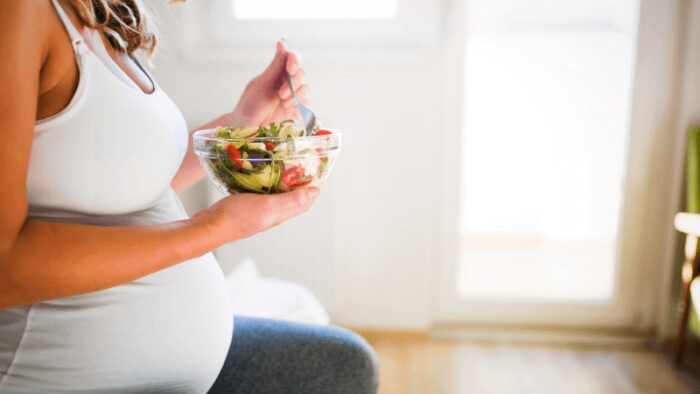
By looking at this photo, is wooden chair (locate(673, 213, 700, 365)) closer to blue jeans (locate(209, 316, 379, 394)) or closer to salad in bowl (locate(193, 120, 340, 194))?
blue jeans (locate(209, 316, 379, 394))

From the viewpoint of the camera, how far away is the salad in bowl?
0.68 m

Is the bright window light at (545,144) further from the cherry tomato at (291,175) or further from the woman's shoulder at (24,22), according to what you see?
the woman's shoulder at (24,22)

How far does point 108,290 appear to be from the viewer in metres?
0.67

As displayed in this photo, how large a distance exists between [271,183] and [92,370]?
0.30m

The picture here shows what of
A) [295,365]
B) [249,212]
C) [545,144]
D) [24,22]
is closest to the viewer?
[24,22]

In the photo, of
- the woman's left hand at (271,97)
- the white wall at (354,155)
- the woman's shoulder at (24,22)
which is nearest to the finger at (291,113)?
the woman's left hand at (271,97)

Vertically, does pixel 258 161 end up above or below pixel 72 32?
below

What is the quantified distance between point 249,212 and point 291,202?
0.06 m

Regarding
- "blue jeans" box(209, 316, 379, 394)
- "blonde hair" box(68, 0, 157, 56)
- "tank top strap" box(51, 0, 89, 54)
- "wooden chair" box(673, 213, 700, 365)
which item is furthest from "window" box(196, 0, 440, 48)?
"tank top strap" box(51, 0, 89, 54)

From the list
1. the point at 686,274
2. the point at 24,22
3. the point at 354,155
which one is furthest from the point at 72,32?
the point at 686,274

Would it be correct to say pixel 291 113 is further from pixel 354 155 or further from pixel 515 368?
pixel 515 368

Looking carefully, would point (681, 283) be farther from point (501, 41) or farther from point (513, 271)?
point (501, 41)

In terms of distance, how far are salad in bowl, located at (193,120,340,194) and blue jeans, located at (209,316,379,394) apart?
0.28 meters

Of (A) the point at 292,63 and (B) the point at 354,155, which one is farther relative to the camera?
(B) the point at 354,155
